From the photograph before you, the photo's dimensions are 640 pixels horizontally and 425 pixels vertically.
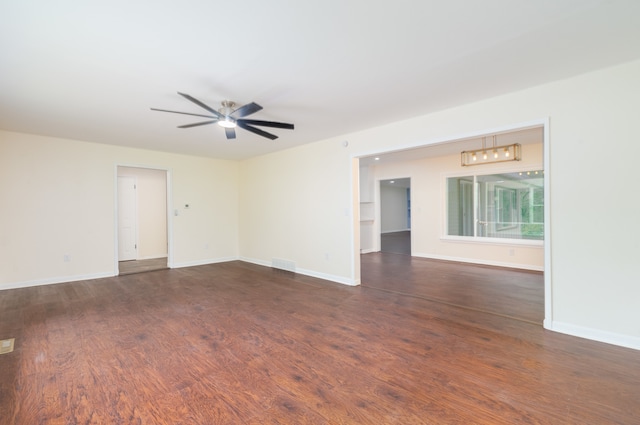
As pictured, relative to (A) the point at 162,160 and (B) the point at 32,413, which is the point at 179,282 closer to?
(A) the point at 162,160

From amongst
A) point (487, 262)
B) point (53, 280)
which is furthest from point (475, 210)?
point (53, 280)

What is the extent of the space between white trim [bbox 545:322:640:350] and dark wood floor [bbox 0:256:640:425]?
0.10m

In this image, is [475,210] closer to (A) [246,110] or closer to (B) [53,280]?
(A) [246,110]

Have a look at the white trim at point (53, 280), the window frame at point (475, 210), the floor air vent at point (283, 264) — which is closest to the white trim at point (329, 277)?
the floor air vent at point (283, 264)

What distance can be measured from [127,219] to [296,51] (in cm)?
674

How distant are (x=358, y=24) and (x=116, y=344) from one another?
3.46 m

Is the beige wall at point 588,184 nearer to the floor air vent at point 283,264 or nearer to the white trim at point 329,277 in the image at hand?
the white trim at point 329,277

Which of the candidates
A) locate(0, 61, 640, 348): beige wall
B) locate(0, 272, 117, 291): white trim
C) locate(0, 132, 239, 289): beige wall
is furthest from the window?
locate(0, 272, 117, 291): white trim

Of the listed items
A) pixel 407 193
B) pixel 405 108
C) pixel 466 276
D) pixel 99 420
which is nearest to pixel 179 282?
pixel 99 420

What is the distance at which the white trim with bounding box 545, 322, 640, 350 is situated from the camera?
2564mm

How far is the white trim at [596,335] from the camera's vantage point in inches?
101

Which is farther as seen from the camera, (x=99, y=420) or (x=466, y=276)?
(x=466, y=276)

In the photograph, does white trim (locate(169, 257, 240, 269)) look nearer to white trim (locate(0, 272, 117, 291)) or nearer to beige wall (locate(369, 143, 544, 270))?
white trim (locate(0, 272, 117, 291))

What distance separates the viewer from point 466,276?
17.0 feet
